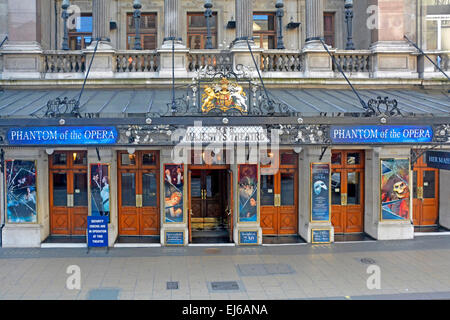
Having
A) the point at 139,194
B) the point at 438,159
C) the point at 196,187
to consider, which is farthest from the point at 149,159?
the point at 438,159

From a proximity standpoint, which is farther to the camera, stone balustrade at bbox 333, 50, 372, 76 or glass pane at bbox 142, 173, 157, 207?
stone balustrade at bbox 333, 50, 372, 76

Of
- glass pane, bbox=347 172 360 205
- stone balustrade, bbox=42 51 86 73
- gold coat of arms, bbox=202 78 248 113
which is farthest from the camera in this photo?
glass pane, bbox=347 172 360 205

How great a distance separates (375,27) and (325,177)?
6739 mm

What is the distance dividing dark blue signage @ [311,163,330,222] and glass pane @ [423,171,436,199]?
500cm

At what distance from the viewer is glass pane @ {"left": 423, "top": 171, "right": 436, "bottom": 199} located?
1641 centimetres

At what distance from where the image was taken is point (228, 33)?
57.5 feet

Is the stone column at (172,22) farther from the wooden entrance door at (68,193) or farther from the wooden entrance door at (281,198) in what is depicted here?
the wooden entrance door at (281,198)

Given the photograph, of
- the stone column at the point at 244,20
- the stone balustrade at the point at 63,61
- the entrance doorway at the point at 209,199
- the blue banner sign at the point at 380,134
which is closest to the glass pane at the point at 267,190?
the entrance doorway at the point at 209,199

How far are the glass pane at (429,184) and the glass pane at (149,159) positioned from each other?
11030 millimetres

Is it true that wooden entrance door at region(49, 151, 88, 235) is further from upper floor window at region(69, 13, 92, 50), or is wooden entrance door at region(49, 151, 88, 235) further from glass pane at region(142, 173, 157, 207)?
upper floor window at region(69, 13, 92, 50)

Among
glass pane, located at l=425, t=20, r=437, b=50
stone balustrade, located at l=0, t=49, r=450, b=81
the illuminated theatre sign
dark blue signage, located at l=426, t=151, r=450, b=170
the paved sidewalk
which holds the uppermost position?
glass pane, located at l=425, t=20, r=437, b=50

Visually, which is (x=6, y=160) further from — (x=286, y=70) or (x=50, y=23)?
(x=286, y=70)

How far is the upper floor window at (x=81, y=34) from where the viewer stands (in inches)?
688

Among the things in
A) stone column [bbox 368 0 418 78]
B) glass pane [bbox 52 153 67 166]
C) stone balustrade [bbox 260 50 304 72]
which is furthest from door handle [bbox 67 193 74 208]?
stone column [bbox 368 0 418 78]
